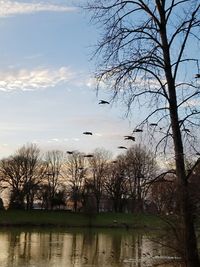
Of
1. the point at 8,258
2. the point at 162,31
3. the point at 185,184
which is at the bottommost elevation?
the point at 8,258

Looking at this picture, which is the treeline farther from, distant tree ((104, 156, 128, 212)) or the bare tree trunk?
the bare tree trunk

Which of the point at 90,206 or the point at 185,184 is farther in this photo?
the point at 90,206

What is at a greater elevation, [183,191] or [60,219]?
[60,219]

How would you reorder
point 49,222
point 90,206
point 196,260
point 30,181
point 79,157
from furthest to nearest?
point 79,157
point 30,181
point 90,206
point 49,222
point 196,260

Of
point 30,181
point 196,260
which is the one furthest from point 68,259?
point 30,181

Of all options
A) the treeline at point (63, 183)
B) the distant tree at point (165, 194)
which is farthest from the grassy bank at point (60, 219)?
the distant tree at point (165, 194)

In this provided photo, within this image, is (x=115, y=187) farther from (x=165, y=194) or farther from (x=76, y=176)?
(x=165, y=194)

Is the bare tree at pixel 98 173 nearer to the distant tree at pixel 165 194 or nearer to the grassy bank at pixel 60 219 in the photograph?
the grassy bank at pixel 60 219

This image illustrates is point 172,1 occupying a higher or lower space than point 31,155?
lower

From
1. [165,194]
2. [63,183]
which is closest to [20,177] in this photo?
[63,183]

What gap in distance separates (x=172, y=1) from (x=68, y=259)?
59.0ft

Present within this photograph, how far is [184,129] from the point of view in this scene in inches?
472

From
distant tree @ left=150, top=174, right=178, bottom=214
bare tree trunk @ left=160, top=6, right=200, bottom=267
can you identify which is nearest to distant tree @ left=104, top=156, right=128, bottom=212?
distant tree @ left=150, top=174, right=178, bottom=214

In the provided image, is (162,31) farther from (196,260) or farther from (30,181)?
(30,181)
